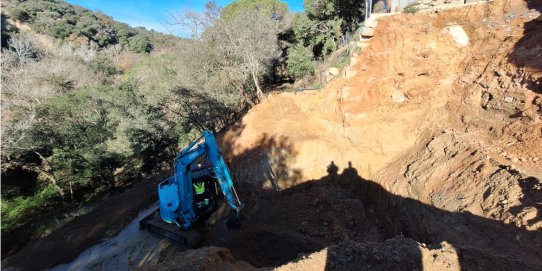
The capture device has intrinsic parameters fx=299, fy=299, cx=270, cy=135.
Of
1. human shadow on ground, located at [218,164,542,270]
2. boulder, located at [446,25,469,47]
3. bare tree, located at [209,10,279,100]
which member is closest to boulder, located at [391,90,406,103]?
boulder, located at [446,25,469,47]

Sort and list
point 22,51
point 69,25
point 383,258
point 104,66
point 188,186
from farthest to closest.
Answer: point 69,25 < point 104,66 < point 22,51 < point 188,186 < point 383,258

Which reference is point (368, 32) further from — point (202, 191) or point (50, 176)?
point (50, 176)

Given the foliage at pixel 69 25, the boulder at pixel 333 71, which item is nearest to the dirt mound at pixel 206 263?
the boulder at pixel 333 71

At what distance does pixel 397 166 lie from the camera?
1195 cm

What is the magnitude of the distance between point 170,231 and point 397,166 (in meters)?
9.17

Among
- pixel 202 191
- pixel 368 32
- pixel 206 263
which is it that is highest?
pixel 368 32

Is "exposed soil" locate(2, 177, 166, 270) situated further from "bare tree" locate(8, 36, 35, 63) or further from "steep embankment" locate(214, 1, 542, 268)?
"bare tree" locate(8, 36, 35, 63)

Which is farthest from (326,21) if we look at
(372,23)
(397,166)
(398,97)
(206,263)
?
(206,263)

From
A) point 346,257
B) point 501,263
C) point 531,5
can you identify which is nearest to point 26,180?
point 346,257

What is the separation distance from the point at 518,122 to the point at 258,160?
962 centimetres

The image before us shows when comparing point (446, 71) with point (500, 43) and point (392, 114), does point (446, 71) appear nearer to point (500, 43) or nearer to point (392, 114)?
point (500, 43)

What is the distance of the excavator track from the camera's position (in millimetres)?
10664

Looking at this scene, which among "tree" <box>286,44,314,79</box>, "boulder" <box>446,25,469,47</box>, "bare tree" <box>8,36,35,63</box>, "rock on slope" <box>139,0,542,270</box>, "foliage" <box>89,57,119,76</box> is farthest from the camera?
"foliage" <box>89,57,119,76</box>

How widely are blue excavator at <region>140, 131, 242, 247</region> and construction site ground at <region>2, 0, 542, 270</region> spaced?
2.21 feet
